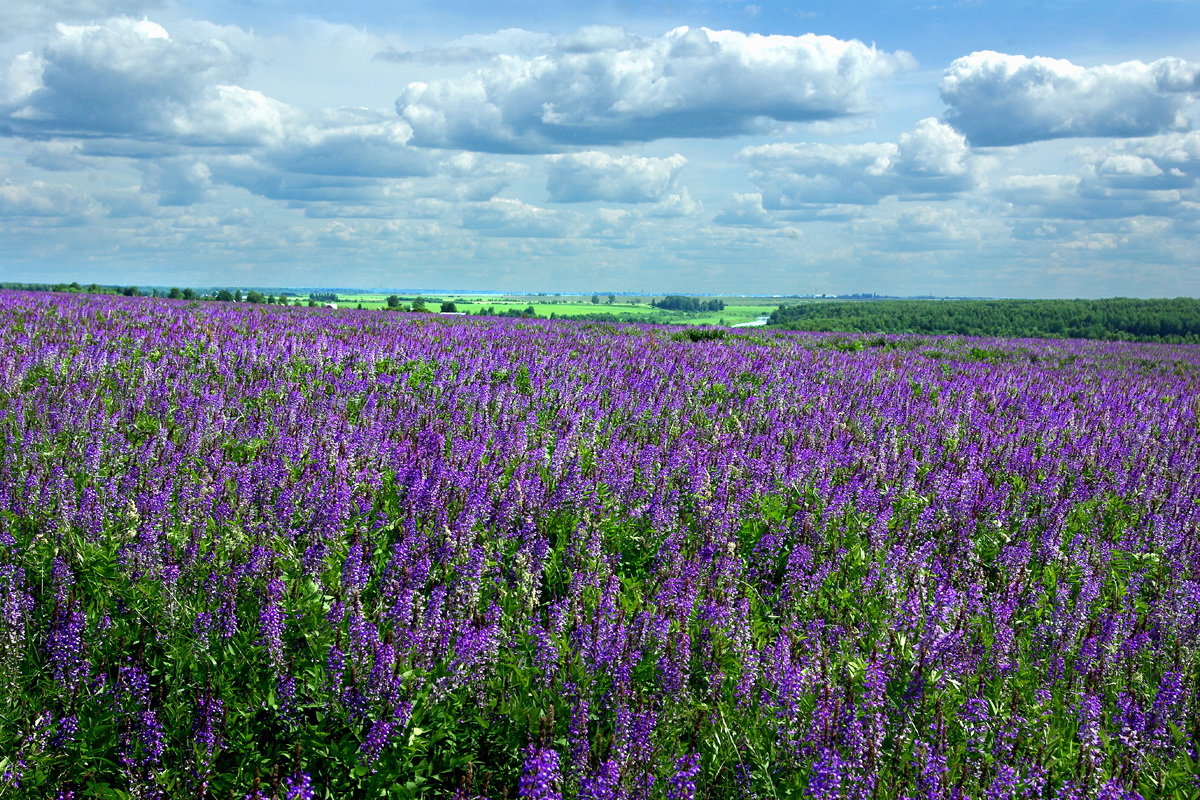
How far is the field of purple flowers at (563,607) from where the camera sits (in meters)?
3.34

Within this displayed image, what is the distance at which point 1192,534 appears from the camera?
6602 mm

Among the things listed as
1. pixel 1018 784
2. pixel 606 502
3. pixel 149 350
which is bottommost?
pixel 1018 784

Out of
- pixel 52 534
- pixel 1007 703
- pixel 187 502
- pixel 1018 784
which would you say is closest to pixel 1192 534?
pixel 1007 703

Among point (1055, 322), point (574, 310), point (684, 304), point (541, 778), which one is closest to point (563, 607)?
point (541, 778)

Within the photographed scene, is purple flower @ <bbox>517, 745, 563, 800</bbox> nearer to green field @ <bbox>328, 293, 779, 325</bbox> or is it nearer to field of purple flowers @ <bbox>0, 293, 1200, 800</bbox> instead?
field of purple flowers @ <bbox>0, 293, 1200, 800</bbox>

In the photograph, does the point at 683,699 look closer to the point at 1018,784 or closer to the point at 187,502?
the point at 1018,784

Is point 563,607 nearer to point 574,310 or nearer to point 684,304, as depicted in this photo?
point 574,310

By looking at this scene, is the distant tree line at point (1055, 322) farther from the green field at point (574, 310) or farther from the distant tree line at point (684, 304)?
the distant tree line at point (684, 304)

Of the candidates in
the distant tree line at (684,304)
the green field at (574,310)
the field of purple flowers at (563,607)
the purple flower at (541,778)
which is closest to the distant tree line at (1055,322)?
the green field at (574,310)

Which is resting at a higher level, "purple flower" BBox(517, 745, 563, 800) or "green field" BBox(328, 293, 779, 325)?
"green field" BBox(328, 293, 779, 325)

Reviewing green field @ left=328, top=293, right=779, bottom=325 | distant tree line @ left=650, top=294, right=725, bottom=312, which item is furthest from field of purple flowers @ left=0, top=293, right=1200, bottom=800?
distant tree line @ left=650, top=294, right=725, bottom=312

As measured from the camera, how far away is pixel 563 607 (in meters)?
4.55

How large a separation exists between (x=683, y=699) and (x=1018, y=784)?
56.6 inches

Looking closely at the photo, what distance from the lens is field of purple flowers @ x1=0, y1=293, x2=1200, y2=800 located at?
3.34 m
